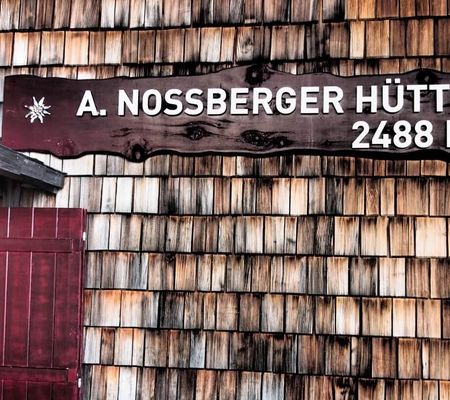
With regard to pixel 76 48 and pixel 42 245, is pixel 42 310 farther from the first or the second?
pixel 76 48

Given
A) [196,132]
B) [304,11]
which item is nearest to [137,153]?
[196,132]

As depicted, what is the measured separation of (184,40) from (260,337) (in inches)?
85.1

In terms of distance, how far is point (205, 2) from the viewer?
5.07m

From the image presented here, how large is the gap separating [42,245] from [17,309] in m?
0.47

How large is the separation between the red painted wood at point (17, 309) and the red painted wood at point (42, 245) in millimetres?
49

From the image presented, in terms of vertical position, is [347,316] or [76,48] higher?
[76,48]

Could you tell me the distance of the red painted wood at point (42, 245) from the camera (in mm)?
4840

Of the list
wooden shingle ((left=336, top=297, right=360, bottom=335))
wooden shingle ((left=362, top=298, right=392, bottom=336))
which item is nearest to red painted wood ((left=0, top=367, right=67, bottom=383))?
wooden shingle ((left=336, top=297, right=360, bottom=335))

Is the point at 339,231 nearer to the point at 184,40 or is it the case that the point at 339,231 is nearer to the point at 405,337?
the point at 405,337

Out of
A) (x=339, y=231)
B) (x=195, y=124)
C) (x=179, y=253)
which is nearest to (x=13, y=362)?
(x=179, y=253)

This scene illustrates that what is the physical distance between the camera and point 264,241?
4.85m

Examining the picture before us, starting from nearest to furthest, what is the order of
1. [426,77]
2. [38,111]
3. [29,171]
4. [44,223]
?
[29,171] → [426,77] → [44,223] → [38,111]

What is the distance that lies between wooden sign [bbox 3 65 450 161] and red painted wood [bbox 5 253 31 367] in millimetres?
853

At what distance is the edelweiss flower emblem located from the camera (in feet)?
17.0
